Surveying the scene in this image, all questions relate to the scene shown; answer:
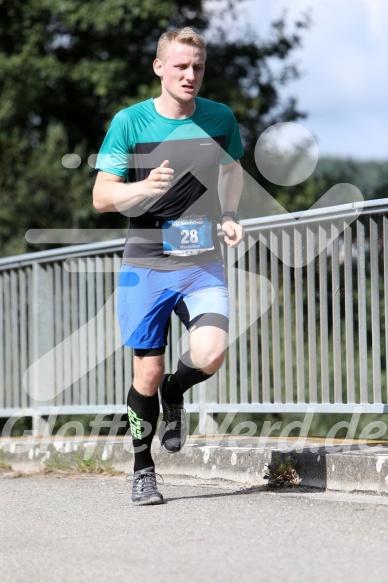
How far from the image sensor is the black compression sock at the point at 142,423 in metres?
5.48

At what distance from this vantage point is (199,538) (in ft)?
13.9

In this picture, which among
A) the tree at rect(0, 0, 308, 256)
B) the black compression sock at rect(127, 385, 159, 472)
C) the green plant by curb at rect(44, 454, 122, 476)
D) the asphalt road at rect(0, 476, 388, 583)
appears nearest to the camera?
the asphalt road at rect(0, 476, 388, 583)

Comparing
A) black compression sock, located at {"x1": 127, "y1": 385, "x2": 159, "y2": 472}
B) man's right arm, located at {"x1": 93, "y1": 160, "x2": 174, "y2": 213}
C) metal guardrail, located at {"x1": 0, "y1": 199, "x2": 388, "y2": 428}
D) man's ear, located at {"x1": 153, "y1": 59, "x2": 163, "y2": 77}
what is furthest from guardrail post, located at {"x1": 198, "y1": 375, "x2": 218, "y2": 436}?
man's ear, located at {"x1": 153, "y1": 59, "x2": 163, "y2": 77}

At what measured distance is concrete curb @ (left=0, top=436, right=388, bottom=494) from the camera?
5.33 meters

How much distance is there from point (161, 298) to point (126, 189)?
579 mm

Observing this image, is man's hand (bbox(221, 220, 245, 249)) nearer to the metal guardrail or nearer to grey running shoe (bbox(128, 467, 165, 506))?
the metal guardrail

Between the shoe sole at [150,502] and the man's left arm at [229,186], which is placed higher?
the man's left arm at [229,186]

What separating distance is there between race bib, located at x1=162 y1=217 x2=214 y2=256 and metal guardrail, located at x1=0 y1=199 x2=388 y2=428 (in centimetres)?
94

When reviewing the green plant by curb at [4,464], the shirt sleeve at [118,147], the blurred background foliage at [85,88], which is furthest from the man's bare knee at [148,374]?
the blurred background foliage at [85,88]

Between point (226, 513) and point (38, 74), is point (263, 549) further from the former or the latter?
point (38, 74)

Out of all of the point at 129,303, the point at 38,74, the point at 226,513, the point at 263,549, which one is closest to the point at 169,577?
the point at 263,549

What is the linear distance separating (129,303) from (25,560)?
5.13ft

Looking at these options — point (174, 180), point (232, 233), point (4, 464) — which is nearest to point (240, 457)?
point (232, 233)

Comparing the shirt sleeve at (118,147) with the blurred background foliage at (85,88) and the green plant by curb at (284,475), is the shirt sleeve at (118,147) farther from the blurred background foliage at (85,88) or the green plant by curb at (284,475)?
the blurred background foliage at (85,88)
